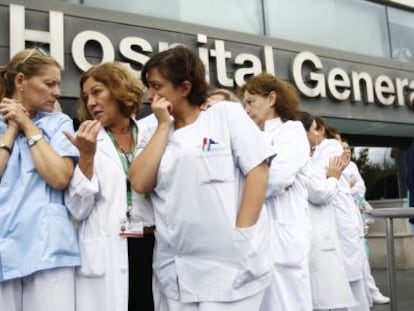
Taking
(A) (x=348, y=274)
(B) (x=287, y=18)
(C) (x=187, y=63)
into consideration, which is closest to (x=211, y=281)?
(C) (x=187, y=63)

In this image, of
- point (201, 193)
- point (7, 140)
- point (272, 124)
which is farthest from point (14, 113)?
point (272, 124)

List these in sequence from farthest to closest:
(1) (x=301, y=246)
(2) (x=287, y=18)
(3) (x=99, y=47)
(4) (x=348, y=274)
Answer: (2) (x=287, y=18) → (3) (x=99, y=47) → (4) (x=348, y=274) → (1) (x=301, y=246)

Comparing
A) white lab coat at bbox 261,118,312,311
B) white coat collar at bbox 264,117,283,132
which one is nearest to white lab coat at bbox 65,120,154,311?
white lab coat at bbox 261,118,312,311

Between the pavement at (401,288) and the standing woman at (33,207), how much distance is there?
4782 millimetres

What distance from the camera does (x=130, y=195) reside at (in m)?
2.25

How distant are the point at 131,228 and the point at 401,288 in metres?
6.20

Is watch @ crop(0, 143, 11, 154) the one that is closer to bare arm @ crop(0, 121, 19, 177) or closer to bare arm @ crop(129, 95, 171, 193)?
bare arm @ crop(0, 121, 19, 177)

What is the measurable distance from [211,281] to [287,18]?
9.67 m

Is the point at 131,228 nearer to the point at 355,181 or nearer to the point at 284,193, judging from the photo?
the point at 284,193

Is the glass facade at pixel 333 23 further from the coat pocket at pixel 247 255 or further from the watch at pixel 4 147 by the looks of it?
the coat pocket at pixel 247 255

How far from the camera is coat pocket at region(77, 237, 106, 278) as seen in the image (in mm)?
2080

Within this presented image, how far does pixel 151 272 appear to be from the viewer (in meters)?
2.35

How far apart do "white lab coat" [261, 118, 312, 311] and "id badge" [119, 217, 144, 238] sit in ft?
2.72

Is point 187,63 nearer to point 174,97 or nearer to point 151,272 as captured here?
point 174,97
